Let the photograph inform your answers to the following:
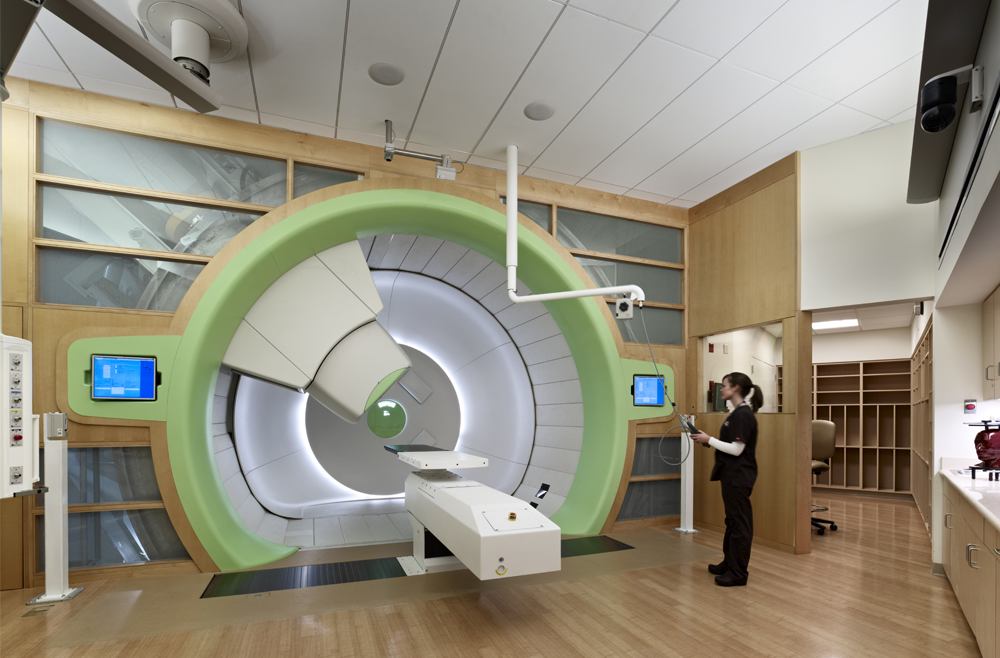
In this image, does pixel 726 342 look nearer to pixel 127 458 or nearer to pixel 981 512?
pixel 981 512

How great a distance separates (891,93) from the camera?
378 centimetres

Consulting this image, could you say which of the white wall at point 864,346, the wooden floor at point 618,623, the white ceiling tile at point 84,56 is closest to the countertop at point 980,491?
the wooden floor at point 618,623

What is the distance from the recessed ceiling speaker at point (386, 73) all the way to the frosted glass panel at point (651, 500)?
153 inches

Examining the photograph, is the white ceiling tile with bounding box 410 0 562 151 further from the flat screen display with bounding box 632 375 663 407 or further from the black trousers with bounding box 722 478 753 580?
the black trousers with bounding box 722 478 753 580

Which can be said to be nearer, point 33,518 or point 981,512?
point 981,512

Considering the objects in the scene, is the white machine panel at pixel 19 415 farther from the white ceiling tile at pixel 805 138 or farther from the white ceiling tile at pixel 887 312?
the white ceiling tile at pixel 887 312

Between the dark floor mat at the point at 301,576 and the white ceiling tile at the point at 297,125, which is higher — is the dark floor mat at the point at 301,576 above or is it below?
below

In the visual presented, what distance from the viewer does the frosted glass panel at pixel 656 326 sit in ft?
18.0

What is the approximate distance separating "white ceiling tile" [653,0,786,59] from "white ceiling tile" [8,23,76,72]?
3.50m

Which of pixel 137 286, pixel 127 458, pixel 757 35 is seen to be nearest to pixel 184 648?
pixel 127 458

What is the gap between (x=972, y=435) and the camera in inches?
157

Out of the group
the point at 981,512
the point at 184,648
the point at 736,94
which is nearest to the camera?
the point at 981,512

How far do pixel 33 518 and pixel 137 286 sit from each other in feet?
5.20

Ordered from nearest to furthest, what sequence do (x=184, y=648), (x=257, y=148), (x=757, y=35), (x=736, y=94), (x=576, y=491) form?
(x=184, y=648) < (x=757, y=35) < (x=736, y=94) < (x=257, y=148) < (x=576, y=491)
